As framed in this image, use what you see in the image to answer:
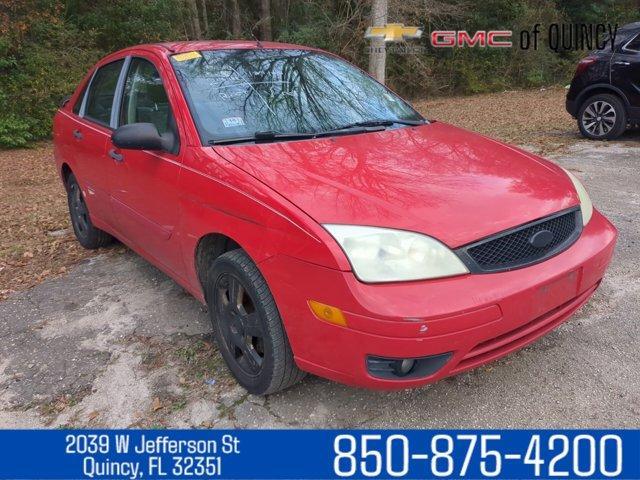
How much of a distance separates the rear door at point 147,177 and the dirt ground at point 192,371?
466mm

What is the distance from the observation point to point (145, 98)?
345cm

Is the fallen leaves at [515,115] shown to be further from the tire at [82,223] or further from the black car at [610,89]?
the tire at [82,223]

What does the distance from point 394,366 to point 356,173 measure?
2.91 feet

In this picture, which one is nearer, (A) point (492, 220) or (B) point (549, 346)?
(A) point (492, 220)

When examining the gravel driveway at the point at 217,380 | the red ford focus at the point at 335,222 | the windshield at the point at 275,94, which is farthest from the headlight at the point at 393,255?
the windshield at the point at 275,94

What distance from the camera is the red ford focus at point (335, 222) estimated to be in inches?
81.0

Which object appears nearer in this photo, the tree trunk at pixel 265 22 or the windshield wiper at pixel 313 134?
the windshield wiper at pixel 313 134

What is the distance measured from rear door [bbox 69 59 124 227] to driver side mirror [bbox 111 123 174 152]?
90 cm

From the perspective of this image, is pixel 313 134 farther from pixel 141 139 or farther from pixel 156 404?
pixel 156 404

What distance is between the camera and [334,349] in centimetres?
213

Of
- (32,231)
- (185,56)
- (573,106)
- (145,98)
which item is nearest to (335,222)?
(185,56)

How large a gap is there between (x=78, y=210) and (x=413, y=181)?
11.5ft

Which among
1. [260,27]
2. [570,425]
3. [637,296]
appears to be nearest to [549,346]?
[570,425]

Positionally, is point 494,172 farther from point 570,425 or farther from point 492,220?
point 570,425
